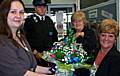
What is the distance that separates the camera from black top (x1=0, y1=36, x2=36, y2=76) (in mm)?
1666

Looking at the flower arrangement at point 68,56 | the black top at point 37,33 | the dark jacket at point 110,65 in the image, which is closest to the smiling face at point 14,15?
the flower arrangement at point 68,56

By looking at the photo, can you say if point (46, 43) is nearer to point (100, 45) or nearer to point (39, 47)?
point (39, 47)

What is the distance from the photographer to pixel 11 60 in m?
1.67

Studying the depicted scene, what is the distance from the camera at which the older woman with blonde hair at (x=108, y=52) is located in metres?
2.01

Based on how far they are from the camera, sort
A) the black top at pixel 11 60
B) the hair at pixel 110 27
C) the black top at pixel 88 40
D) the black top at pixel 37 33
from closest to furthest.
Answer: the black top at pixel 11 60, the hair at pixel 110 27, the black top at pixel 88 40, the black top at pixel 37 33

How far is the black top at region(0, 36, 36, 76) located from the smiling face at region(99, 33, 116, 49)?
0.72m

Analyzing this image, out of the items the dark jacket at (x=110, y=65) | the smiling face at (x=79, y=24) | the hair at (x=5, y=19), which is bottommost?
the dark jacket at (x=110, y=65)

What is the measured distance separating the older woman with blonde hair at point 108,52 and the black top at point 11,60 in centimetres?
60

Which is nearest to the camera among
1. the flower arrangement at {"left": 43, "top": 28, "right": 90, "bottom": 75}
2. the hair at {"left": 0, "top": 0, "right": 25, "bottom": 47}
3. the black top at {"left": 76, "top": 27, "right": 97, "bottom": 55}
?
the hair at {"left": 0, "top": 0, "right": 25, "bottom": 47}

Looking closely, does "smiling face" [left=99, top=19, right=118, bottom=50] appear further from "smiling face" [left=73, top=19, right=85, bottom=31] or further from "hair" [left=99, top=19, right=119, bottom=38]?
"smiling face" [left=73, top=19, right=85, bottom=31]

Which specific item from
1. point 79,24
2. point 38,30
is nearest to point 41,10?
point 38,30

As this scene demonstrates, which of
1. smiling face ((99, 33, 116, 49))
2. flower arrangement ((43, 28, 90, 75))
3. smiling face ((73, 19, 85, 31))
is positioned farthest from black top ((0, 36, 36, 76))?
smiling face ((73, 19, 85, 31))

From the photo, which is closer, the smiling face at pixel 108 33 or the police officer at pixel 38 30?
the smiling face at pixel 108 33

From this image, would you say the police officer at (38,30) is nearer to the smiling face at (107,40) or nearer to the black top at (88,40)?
the black top at (88,40)
